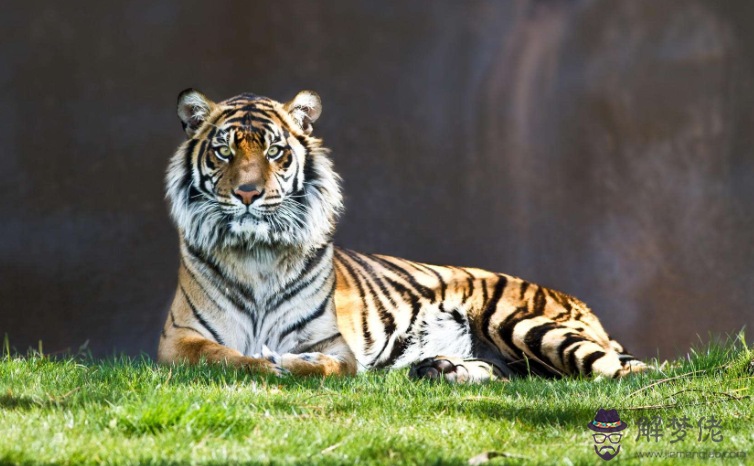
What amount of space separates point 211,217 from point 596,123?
394 centimetres

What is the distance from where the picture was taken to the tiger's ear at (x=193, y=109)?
423 centimetres

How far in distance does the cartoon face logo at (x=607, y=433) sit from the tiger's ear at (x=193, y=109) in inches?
95.4

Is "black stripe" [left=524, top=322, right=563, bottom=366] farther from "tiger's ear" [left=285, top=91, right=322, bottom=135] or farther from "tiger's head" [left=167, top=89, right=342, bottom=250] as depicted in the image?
"tiger's ear" [left=285, top=91, right=322, bottom=135]

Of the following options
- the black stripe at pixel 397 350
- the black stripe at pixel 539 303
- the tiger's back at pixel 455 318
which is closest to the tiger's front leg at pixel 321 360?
the tiger's back at pixel 455 318

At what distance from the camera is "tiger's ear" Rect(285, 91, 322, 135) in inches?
171

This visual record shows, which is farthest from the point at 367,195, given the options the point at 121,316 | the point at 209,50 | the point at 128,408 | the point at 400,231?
the point at 128,408

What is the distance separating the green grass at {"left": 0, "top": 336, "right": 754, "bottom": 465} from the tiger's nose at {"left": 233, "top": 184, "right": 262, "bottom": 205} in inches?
31.7

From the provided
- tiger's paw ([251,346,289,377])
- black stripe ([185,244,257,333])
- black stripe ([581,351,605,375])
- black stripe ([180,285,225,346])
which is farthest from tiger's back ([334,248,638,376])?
tiger's paw ([251,346,289,377])

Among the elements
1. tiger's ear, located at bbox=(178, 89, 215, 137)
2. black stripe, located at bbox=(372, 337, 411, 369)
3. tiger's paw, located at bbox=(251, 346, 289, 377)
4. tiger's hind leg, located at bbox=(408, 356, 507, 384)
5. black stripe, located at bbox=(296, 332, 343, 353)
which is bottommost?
black stripe, located at bbox=(372, 337, 411, 369)

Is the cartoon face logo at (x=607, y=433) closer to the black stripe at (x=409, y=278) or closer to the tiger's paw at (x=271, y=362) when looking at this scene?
the tiger's paw at (x=271, y=362)

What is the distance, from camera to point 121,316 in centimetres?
673

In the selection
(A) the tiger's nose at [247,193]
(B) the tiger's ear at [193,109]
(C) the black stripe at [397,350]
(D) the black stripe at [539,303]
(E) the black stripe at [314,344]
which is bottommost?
(C) the black stripe at [397,350]

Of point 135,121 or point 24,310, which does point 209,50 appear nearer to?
point 135,121

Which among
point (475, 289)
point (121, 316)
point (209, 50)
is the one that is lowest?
point (121, 316)
